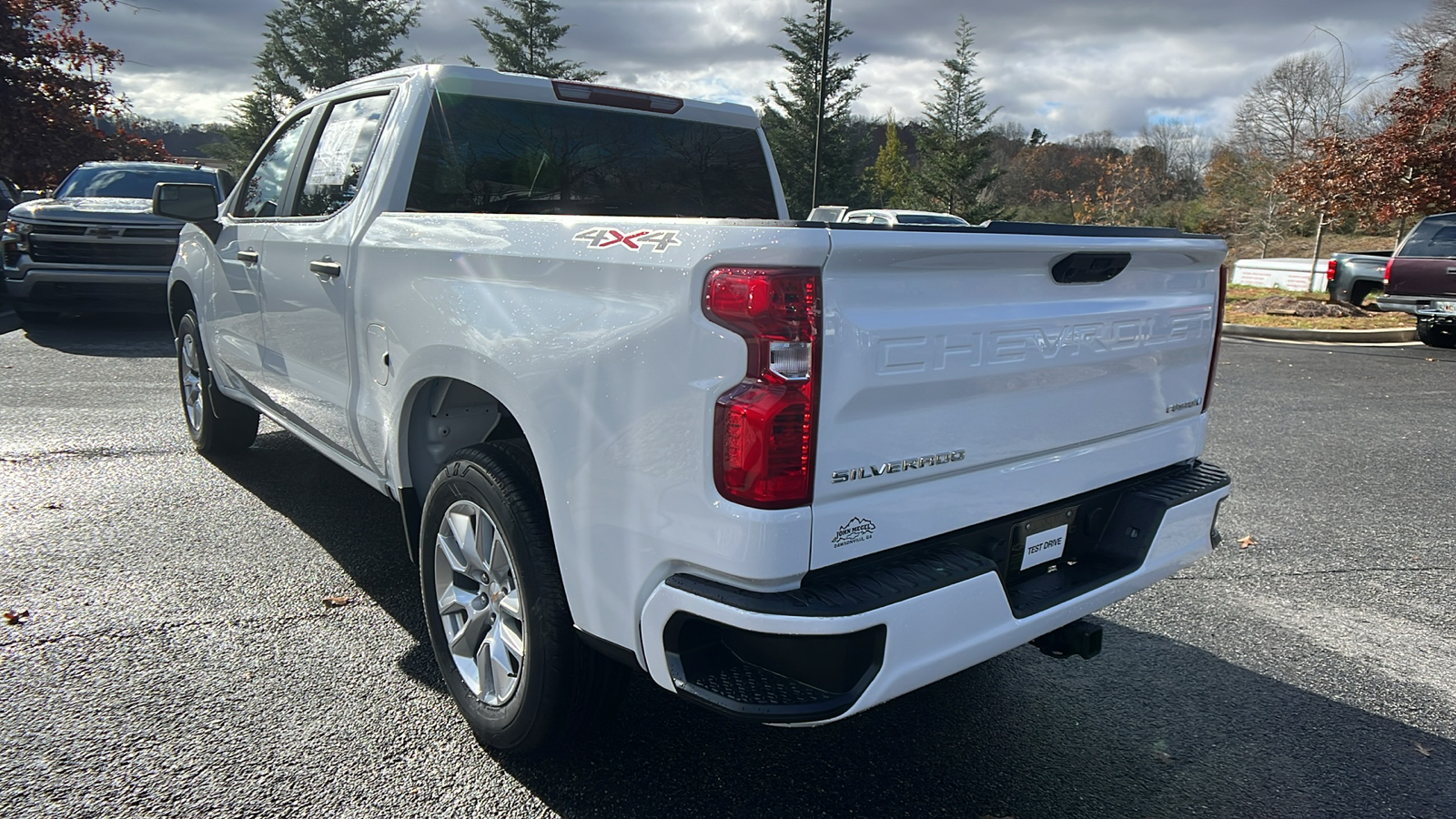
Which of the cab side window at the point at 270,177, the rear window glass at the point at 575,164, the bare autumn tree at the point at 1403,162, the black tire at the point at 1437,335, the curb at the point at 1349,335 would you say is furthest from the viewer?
the bare autumn tree at the point at 1403,162

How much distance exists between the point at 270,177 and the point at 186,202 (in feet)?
1.65

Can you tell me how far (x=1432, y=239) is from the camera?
1278 cm

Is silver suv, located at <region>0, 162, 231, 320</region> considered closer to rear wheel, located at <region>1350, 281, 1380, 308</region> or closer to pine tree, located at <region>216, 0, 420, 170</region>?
rear wheel, located at <region>1350, 281, 1380, 308</region>

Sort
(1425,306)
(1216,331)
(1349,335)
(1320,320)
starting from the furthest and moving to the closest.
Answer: (1320,320) → (1349,335) → (1425,306) → (1216,331)

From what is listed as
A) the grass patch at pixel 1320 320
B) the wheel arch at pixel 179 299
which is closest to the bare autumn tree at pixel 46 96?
the wheel arch at pixel 179 299

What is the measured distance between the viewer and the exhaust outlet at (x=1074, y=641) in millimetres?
2760

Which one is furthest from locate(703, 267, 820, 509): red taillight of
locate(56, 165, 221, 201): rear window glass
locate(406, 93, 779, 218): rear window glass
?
locate(56, 165, 221, 201): rear window glass

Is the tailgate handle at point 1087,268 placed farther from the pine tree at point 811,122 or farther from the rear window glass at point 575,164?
the pine tree at point 811,122

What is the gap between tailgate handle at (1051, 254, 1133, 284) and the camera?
2.48 meters

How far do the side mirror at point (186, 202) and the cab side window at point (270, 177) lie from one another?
12 cm

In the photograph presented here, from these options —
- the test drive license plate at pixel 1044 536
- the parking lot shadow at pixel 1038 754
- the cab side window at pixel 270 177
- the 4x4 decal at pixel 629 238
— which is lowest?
the parking lot shadow at pixel 1038 754

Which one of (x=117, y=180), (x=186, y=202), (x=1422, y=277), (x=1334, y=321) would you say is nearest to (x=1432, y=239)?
(x=1422, y=277)

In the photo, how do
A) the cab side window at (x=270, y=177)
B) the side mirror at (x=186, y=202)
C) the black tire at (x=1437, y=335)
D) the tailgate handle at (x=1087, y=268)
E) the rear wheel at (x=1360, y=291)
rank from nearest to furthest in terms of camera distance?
the tailgate handle at (x=1087, y=268)
the cab side window at (x=270, y=177)
the side mirror at (x=186, y=202)
the black tire at (x=1437, y=335)
the rear wheel at (x=1360, y=291)

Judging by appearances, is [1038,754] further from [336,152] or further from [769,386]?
[336,152]
